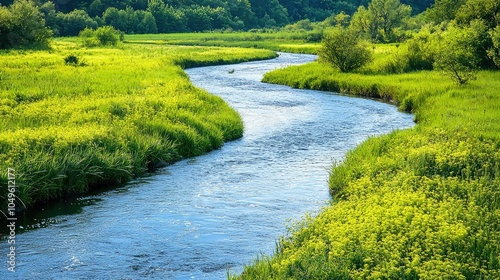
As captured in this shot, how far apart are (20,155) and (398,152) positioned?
38.2ft

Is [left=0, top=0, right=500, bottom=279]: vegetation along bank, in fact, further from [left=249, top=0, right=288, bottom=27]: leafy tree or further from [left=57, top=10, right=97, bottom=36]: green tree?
[left=249, top=0, right=288, bottom=27]: leafy tree

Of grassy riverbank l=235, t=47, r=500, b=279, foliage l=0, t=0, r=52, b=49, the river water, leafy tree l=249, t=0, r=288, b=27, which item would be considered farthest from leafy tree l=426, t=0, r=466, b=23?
leafy tree l=249, t=0, r=288, b=27

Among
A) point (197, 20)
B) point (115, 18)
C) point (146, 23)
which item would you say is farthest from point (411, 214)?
point (197, 20)

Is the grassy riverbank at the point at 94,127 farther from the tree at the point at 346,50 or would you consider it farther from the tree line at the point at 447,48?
the tree at the point at 346,50

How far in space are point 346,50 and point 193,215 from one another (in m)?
36.3

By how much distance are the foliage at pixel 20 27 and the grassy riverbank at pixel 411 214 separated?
45423mm

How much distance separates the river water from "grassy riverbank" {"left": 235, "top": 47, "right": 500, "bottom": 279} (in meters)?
1.22

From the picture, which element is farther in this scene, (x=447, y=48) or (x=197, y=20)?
(x=197, y=20)

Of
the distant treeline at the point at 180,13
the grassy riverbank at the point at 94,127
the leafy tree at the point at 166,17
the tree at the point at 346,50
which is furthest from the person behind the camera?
the leafy tree at the point at 166,17

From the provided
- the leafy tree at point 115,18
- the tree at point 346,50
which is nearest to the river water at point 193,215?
the tree at point 346,50

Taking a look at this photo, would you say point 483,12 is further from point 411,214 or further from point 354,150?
point 411,214

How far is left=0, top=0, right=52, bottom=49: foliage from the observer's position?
57.4 meters

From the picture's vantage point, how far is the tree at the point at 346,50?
4900cm

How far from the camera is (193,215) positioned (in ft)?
51.8
